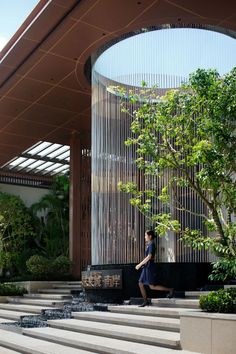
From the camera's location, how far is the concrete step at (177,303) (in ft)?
26.9

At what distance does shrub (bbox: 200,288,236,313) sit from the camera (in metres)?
5.98

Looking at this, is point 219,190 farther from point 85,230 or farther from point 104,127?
point 85,230

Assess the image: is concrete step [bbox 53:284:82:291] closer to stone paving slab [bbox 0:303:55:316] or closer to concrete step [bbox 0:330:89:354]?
stone paving slab [bbox 0:303:55:316]

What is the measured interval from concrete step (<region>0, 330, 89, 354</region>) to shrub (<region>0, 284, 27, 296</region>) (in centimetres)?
606

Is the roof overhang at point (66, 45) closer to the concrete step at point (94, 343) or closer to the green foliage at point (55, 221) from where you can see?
the concrete step at point (94, 343)

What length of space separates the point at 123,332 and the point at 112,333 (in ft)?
0.92

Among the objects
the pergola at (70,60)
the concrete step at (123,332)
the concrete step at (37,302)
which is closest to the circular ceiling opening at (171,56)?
the pergola at (70,60)

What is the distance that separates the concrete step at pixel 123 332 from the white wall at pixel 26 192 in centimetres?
1809

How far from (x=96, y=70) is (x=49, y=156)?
39.3 ft

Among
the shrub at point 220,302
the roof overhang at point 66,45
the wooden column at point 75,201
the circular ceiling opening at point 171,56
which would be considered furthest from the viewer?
the wooden column at point 75,201

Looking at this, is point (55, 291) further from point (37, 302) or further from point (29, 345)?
point (29, 345)

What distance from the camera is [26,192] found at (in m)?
27.3

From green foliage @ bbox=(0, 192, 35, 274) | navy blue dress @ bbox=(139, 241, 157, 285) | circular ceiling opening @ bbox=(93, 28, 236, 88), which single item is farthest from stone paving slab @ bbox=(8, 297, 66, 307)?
green foliage @ bbox=(0, 192, 35, 274)

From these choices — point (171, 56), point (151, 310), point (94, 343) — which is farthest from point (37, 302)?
point (171, 56)
